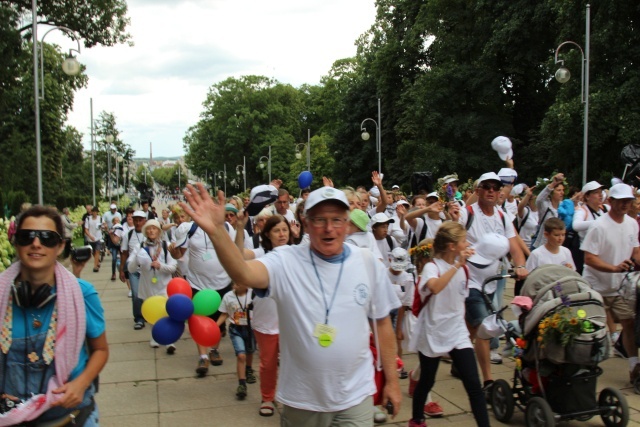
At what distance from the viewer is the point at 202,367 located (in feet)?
24.4

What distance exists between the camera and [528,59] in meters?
30.4

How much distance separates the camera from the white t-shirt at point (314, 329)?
10.3 ft

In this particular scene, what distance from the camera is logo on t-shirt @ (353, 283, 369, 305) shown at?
322 centimetres

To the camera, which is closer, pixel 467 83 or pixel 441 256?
pixel 441 256

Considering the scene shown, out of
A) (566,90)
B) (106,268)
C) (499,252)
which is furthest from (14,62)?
(499,252)

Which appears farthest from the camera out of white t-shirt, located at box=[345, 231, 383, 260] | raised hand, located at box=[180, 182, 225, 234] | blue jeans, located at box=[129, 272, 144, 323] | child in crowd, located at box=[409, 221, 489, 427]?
blue jeans, located at box=[129, 272, 144, 323]

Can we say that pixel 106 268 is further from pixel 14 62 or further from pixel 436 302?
pixel 436 302

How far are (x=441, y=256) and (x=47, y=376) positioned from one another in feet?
10.3

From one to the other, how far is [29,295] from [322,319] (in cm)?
135

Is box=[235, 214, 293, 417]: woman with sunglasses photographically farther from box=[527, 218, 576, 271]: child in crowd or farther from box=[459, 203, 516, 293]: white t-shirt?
box=[527, 218, 576, 271]: child in crowd

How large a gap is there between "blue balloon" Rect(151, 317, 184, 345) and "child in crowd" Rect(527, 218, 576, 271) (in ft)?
12.1

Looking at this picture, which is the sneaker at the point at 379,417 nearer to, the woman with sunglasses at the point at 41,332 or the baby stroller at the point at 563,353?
the baby stroller at the point at 563,353

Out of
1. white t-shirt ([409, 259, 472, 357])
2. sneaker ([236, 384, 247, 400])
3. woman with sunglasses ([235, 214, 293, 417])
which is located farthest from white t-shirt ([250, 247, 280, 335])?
white t-shirt ([409, 259, 472, 357])

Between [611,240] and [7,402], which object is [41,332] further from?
[611,240]
